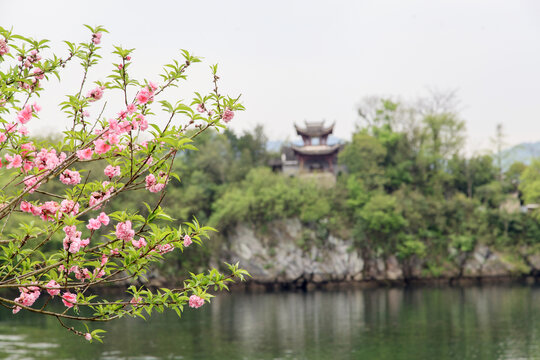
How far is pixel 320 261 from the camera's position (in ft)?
173

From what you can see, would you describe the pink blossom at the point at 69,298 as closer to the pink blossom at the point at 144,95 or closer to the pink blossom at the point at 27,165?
the pink blossom at the point at 27,165

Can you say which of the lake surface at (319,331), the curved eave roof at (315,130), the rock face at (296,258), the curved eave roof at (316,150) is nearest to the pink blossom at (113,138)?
the lake surface at (319,331)

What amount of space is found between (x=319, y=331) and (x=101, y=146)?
86.7 ft

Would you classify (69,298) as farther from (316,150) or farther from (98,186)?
(316,150)

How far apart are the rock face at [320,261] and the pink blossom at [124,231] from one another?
47.5 meters

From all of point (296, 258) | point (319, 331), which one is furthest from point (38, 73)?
point (296, 258)

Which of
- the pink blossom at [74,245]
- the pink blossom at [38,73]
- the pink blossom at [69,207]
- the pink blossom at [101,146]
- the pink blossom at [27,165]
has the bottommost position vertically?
the pink blossom at [74,245]

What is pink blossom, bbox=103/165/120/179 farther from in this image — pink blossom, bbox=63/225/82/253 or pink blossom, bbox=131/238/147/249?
pink blossom, bbox=63/225/82/253

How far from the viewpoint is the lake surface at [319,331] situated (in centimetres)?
2525

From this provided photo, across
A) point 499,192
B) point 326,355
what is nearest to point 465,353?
point 326,355

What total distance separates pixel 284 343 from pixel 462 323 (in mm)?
9477

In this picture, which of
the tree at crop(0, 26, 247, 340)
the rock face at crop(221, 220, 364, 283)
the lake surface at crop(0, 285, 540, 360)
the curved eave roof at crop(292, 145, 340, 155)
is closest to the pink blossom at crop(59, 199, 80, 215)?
the tree at crop(0, 26, 247, 340)

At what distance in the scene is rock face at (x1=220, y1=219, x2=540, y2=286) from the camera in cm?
5291

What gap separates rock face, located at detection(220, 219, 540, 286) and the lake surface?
9.05 meters
